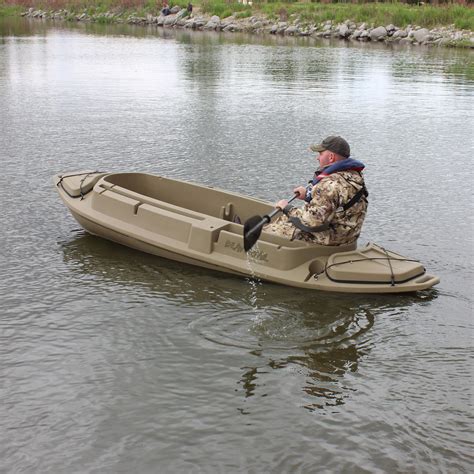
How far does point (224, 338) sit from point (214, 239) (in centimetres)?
161

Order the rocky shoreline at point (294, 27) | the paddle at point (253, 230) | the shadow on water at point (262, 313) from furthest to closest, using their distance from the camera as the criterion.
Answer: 1. the rocky shoreline at point (294, 27)
2. the paddle at point (253, 230)
3. the shadow on water at point (262, 313)

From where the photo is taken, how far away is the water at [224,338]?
540 cm

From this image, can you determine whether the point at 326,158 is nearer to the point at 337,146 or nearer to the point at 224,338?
the point at 337,146

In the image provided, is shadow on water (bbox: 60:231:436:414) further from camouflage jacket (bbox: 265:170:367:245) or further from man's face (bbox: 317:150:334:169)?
man's face (bbox: 317:150:334:169)

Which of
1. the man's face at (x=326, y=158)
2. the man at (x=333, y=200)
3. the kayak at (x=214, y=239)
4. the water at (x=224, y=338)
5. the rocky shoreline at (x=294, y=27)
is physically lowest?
the water at (x=224, y=338)

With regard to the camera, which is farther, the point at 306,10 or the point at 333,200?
the point at 306,10

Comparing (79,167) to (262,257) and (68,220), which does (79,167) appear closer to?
(68,220)

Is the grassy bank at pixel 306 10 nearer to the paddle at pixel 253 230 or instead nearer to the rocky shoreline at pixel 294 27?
the rocky shoreline at pixel 294 27

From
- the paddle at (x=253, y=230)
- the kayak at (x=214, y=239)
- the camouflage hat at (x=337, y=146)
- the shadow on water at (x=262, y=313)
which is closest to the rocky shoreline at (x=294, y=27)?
the kayak at (x=214, y=239)

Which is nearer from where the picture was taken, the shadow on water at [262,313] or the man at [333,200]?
the shadow on water at [262,313]

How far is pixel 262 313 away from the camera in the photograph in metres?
7.50

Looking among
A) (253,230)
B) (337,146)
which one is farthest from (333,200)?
(253,230)

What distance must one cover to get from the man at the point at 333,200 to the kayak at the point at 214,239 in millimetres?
149

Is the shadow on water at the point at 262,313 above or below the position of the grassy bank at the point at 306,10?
below
